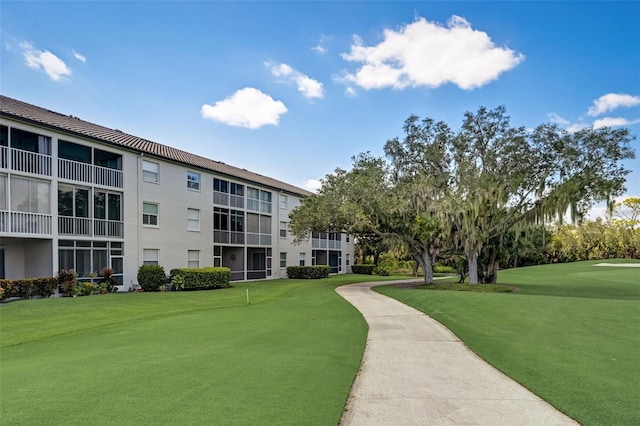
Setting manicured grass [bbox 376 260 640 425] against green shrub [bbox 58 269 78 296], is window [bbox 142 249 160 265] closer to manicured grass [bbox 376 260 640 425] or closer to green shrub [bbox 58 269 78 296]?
green shrub [bbox 58 269 78 296]

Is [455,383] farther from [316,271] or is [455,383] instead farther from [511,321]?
[316,271]

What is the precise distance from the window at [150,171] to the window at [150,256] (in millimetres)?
4172

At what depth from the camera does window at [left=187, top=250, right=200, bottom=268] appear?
2680 cm

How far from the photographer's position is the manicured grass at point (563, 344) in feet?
17.1

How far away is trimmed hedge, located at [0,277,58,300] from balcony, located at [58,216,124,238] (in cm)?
273

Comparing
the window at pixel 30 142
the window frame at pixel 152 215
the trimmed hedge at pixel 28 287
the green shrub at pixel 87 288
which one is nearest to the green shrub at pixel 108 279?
the green shrub at pixel 87 288

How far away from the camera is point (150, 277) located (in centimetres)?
2181

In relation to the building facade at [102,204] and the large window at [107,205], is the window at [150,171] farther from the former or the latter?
the large window at [107,205]

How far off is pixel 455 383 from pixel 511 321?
20.7 ft

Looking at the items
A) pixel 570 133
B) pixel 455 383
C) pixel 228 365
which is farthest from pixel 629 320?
pixel 570 133

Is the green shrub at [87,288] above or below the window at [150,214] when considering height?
below

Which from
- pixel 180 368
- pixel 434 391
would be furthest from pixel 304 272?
pixel 434 391

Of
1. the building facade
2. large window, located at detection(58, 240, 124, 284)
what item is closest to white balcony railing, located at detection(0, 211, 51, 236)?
the building facade

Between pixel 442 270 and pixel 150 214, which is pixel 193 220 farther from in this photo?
pixel 442 270
